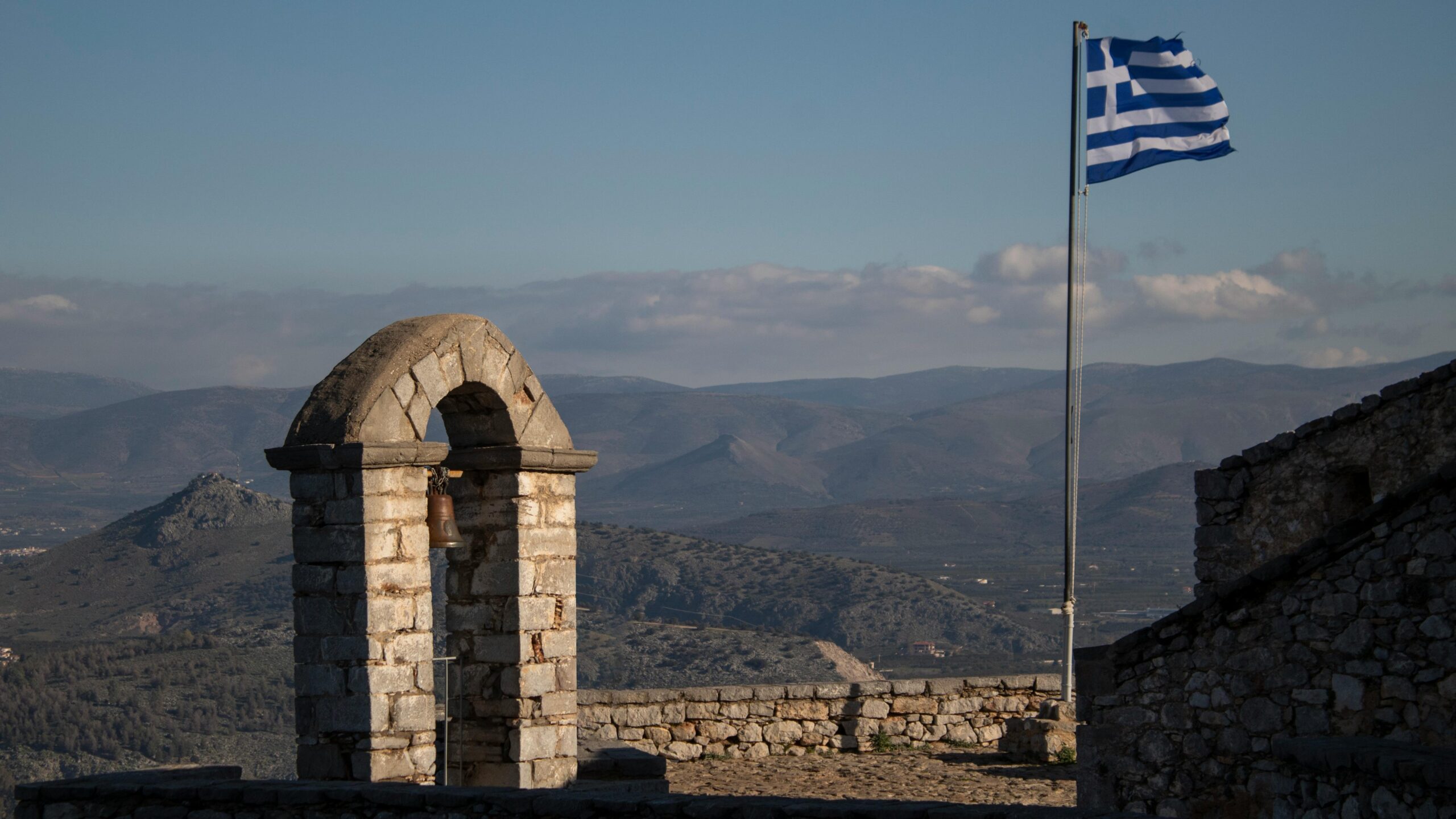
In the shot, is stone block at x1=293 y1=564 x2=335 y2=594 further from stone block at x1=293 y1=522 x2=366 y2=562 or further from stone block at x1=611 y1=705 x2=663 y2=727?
stone block at x1=611 y1=705 x2=663 y2=727

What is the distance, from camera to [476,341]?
11336 millimetres

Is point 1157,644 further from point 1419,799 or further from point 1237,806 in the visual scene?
point 1419,799

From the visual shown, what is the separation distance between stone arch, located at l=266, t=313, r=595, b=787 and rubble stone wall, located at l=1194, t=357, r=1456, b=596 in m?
5.29

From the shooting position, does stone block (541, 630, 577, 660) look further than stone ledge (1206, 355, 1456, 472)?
Yes

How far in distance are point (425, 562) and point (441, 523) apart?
1.60ft

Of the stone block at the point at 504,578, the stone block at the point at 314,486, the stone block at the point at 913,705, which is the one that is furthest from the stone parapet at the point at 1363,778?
the stone block at the point at 913,705

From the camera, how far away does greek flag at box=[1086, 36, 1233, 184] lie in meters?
17.7

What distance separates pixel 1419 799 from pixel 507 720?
664 cm

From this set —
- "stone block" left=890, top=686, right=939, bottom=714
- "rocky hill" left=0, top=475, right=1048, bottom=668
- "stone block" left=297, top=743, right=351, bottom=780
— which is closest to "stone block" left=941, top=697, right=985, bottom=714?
"stone block" left=890, top=686, right=939, bottom=714

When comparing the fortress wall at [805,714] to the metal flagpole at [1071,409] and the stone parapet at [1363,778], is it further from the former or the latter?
the stone parapet at [1363,778]

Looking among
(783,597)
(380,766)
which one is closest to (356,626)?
(380,766)

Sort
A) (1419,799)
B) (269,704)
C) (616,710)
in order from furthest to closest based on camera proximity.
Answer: (269,704) → (616,710) → (1419,799)

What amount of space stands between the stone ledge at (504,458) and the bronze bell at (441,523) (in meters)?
0.40

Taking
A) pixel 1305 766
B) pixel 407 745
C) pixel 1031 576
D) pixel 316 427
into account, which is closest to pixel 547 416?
pixel 316 427
